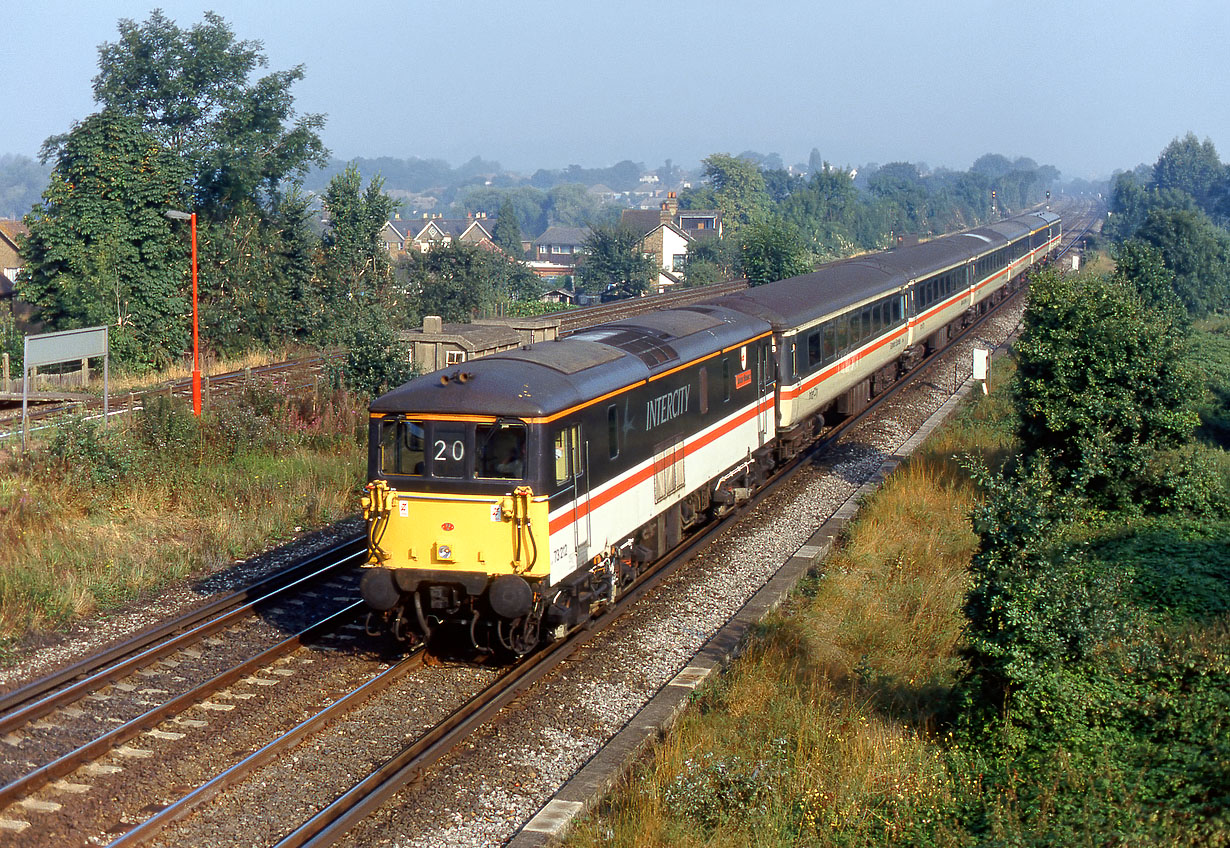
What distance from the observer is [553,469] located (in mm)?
10602

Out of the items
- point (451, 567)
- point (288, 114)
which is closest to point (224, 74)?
point (288, 114)

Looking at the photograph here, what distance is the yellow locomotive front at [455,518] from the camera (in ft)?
34.1

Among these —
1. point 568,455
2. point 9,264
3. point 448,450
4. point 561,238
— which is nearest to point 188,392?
point 448,450

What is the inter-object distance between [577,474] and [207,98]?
33712 millimetres

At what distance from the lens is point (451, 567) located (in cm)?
1059

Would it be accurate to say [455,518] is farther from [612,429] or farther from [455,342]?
[455,342]

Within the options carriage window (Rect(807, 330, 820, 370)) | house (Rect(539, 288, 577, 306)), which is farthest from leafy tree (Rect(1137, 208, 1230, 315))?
carriage window (Rect(807, 330, 820, 370))

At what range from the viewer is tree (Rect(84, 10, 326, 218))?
3844cm

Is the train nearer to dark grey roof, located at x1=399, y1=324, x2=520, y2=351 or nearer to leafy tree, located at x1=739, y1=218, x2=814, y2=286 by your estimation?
dark grey roof, located at x1=399, y1=324, x2=520, y2=351

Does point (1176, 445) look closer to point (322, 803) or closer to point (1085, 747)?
point (1085, 747)

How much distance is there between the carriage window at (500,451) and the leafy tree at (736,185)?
110m

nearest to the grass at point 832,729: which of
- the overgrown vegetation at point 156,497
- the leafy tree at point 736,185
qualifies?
the overgrown vegetation at point 156,497

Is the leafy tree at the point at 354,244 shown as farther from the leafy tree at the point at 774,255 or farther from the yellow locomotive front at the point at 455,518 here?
the yellow locomotive front at the point at 455,518

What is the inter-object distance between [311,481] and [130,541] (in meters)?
3.73
